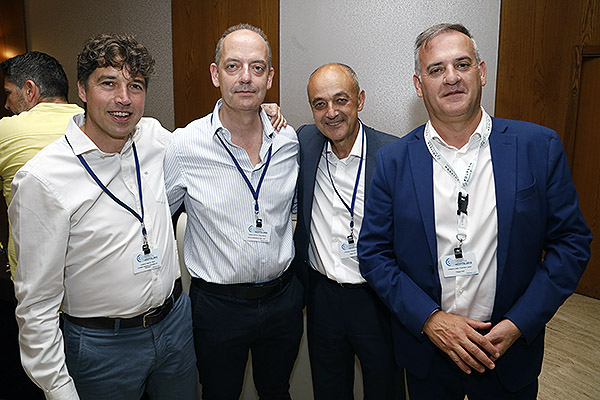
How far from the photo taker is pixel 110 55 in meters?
1.57

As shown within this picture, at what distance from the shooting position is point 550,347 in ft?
12.0

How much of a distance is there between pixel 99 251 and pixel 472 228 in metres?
1.26

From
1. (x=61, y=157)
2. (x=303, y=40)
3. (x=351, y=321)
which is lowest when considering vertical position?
(x=351, y=321)

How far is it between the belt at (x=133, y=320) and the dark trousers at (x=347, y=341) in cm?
67

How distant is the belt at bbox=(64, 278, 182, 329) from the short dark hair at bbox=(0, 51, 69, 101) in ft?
5.46

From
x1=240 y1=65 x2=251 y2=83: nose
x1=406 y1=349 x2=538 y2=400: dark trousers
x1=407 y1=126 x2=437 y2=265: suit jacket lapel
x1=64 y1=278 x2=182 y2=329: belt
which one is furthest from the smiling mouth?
x1=406 y1=349 x2=538 y2=400: dark trousers

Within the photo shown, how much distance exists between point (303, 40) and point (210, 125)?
105 inches

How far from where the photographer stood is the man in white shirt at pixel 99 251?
56.7 inches

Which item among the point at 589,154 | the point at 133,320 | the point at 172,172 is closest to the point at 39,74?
the point at 172,172

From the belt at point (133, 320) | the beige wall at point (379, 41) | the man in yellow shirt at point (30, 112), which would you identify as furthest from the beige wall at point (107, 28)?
the belt at point (133, 320)

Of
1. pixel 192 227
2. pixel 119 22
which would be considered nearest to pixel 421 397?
pixel 192 227

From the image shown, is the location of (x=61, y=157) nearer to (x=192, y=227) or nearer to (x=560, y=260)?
(x=192, y=227)

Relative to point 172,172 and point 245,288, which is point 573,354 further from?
point 172,172

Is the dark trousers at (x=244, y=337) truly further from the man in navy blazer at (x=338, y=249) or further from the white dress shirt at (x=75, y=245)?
the white dress shirt at (x=75, y=245)
